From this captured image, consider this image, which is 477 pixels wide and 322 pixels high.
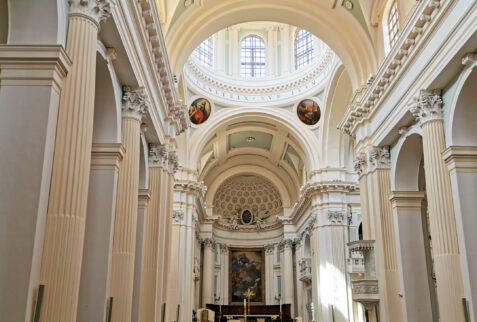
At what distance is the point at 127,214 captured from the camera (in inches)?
414

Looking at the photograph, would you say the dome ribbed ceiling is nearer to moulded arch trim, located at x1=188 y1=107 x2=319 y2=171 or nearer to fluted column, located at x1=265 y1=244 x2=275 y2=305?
fluted column, located at x1=265 y1=244 x2=275 y2=305

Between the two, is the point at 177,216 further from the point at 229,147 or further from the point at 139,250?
the point at 139,250

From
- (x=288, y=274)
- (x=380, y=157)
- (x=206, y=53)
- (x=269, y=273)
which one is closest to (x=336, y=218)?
(x=288, y=274)

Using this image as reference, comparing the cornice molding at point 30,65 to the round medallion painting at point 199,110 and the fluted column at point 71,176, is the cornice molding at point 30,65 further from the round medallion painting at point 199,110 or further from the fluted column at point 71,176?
the round medallion painting at point 199,110

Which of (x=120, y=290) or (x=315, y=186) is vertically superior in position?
(x=315, y=186)

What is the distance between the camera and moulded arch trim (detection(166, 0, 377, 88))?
1566 cm

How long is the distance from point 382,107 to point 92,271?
29.5 ft

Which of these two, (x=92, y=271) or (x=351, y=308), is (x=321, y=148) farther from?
(x=92, y=271)

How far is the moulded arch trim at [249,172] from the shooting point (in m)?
33.8

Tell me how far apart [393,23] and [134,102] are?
25.6 ft

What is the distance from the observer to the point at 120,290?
1027 cm

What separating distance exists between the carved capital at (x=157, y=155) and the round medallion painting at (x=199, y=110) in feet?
35.7

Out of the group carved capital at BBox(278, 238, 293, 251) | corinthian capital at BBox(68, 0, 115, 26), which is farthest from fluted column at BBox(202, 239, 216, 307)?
corinthian capital at BBox(68, 0, 115, 26)

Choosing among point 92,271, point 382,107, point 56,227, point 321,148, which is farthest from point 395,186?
point 321,148
